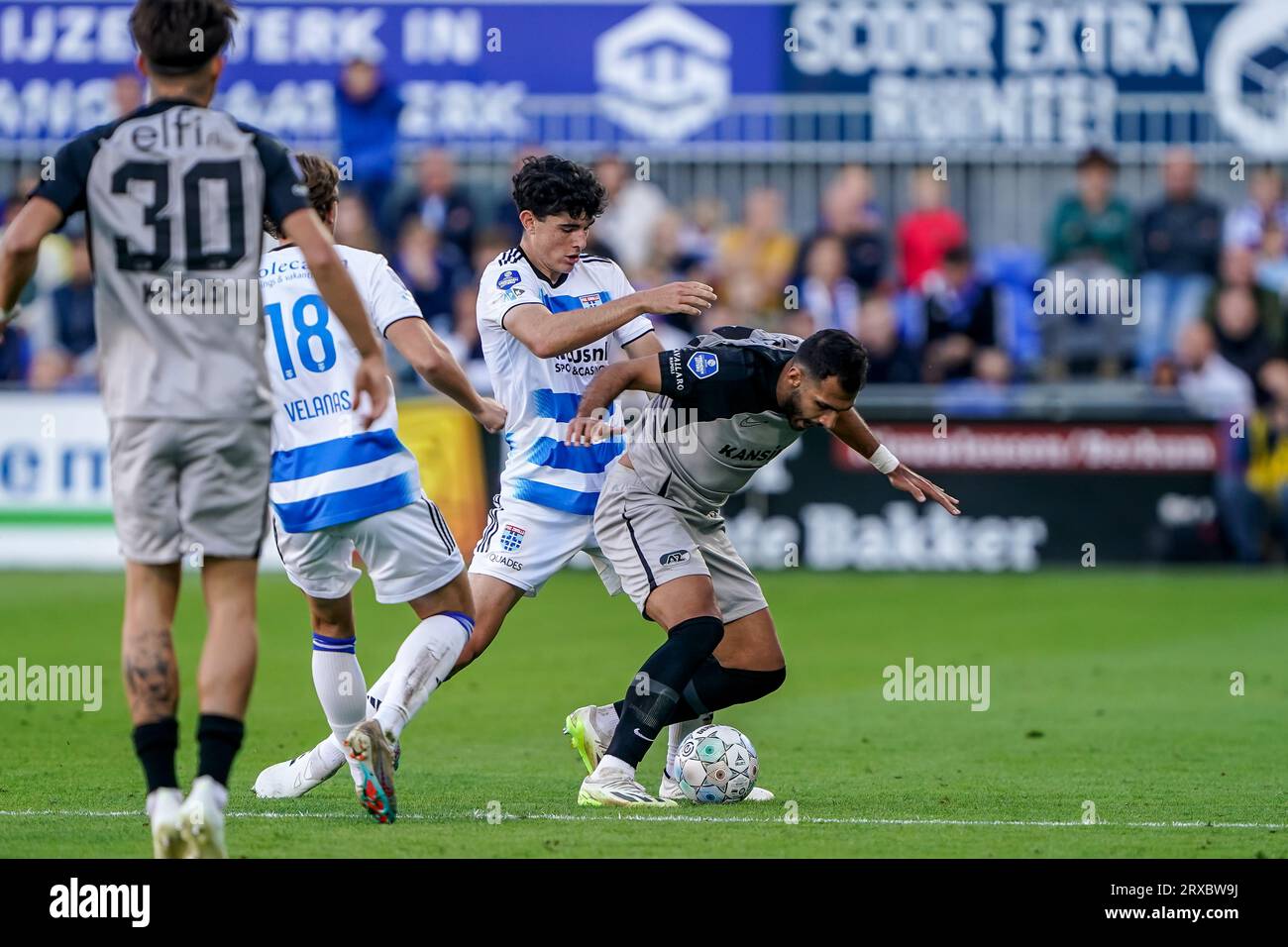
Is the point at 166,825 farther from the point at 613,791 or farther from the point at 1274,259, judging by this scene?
the point at 1274,259

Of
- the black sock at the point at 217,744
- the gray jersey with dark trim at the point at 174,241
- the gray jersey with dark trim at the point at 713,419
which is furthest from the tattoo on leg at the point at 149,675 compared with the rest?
the gray jersey with dark trim at the point at 713,419

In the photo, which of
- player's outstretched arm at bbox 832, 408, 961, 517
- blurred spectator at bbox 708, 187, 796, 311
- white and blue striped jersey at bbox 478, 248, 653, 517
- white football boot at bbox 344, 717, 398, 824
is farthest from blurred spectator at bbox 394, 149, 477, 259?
white football boot at bbox 344, 717, 398, 824

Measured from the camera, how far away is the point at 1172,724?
10.7m

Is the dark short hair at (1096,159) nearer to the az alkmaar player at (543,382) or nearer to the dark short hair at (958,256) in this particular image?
the dark short hair at (958,256)

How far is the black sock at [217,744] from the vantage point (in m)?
5.90

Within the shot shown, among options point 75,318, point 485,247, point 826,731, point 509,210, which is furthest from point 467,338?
point 826,731

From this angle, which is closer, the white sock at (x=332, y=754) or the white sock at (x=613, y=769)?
the white sock at (x=613, y=769)

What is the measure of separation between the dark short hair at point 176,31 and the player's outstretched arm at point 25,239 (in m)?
0.54

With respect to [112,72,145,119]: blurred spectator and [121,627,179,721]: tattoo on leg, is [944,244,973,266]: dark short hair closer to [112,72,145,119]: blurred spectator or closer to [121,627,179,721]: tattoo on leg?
[112,72,145,119]: blurred spectator

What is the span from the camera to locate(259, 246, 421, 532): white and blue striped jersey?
749cm

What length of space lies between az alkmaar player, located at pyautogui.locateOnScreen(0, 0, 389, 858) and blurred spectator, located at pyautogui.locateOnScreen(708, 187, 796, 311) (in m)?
14.4

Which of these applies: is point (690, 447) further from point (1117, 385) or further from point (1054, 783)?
point (1117, 385)

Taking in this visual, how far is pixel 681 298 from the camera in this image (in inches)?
296

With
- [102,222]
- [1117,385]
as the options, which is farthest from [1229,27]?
[102,222]
